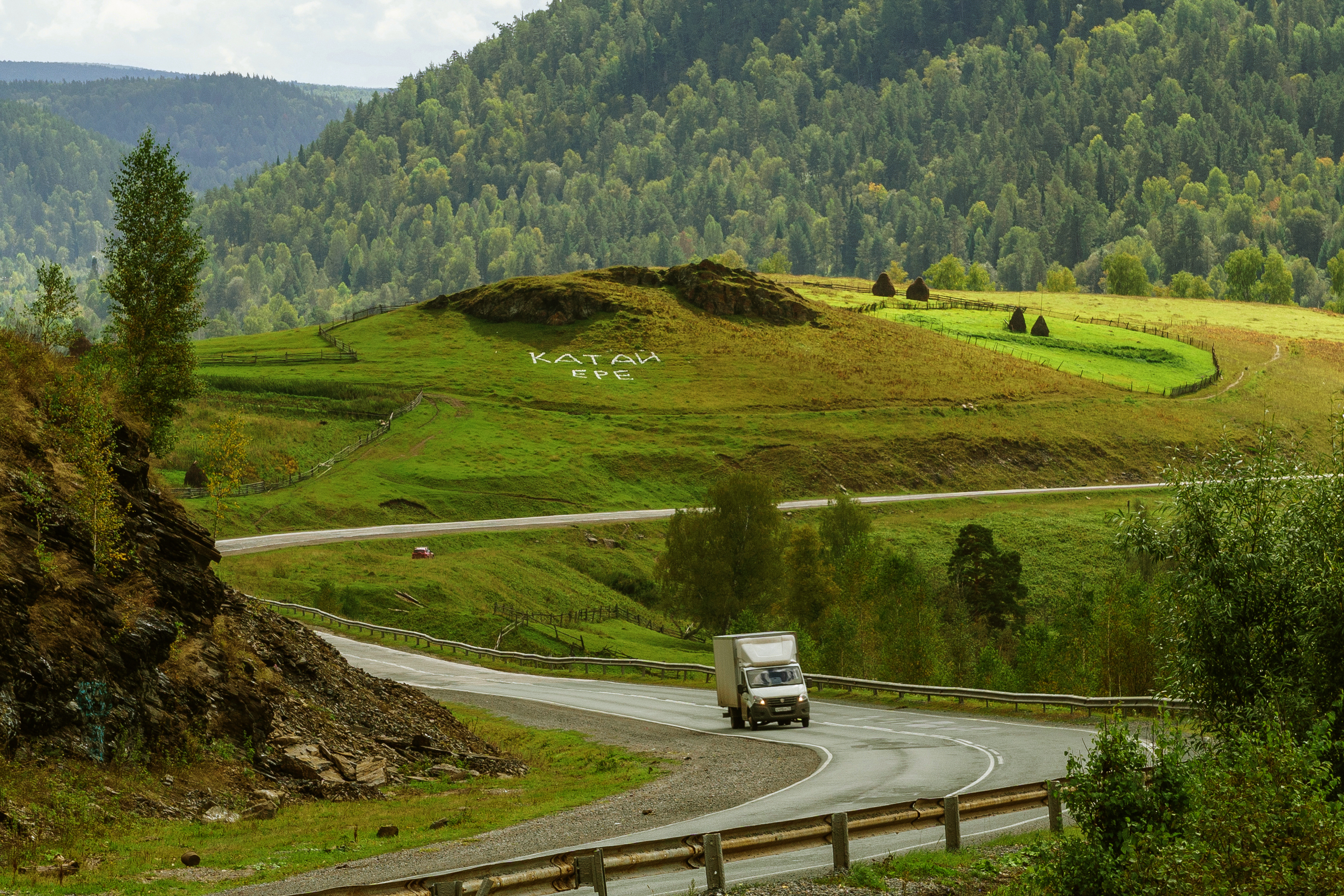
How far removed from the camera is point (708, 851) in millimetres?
14375

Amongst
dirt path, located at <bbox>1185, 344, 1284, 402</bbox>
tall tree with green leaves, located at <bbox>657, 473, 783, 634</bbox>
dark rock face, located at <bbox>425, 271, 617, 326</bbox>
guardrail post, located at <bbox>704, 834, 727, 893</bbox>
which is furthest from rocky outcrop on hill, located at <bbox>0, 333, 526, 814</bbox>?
dirt path, located at <bbox>1185, 344, 1284, 402</bbox>

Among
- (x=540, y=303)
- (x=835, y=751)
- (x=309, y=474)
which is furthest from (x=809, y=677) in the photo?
(x=540, y=303)

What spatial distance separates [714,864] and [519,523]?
257 feet

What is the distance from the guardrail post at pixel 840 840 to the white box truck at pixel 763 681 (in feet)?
71.5

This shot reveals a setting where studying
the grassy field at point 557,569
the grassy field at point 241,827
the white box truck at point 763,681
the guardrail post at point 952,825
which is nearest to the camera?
the grassy field at point 241,827

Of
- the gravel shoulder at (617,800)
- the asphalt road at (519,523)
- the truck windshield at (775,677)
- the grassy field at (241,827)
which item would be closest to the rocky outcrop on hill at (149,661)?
the grassy field at (241,827)

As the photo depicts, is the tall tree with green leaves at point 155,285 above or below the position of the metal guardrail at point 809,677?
above

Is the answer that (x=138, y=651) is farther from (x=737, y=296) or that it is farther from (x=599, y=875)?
(x=737, y=296)

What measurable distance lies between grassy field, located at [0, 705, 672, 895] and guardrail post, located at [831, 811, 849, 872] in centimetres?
679

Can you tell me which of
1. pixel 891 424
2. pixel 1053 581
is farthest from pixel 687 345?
pixel 1053 581

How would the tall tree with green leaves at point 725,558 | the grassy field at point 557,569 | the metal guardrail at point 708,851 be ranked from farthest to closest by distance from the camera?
the tall tree with green leaves at point 725,558, the grassy field at point 557,569, the metal guardrail at point 708,851

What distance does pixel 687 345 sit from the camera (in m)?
145

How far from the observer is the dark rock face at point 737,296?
156750 millimetres

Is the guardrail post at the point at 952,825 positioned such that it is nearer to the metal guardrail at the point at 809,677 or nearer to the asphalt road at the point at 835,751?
the asphalt road at the point at 835,751
